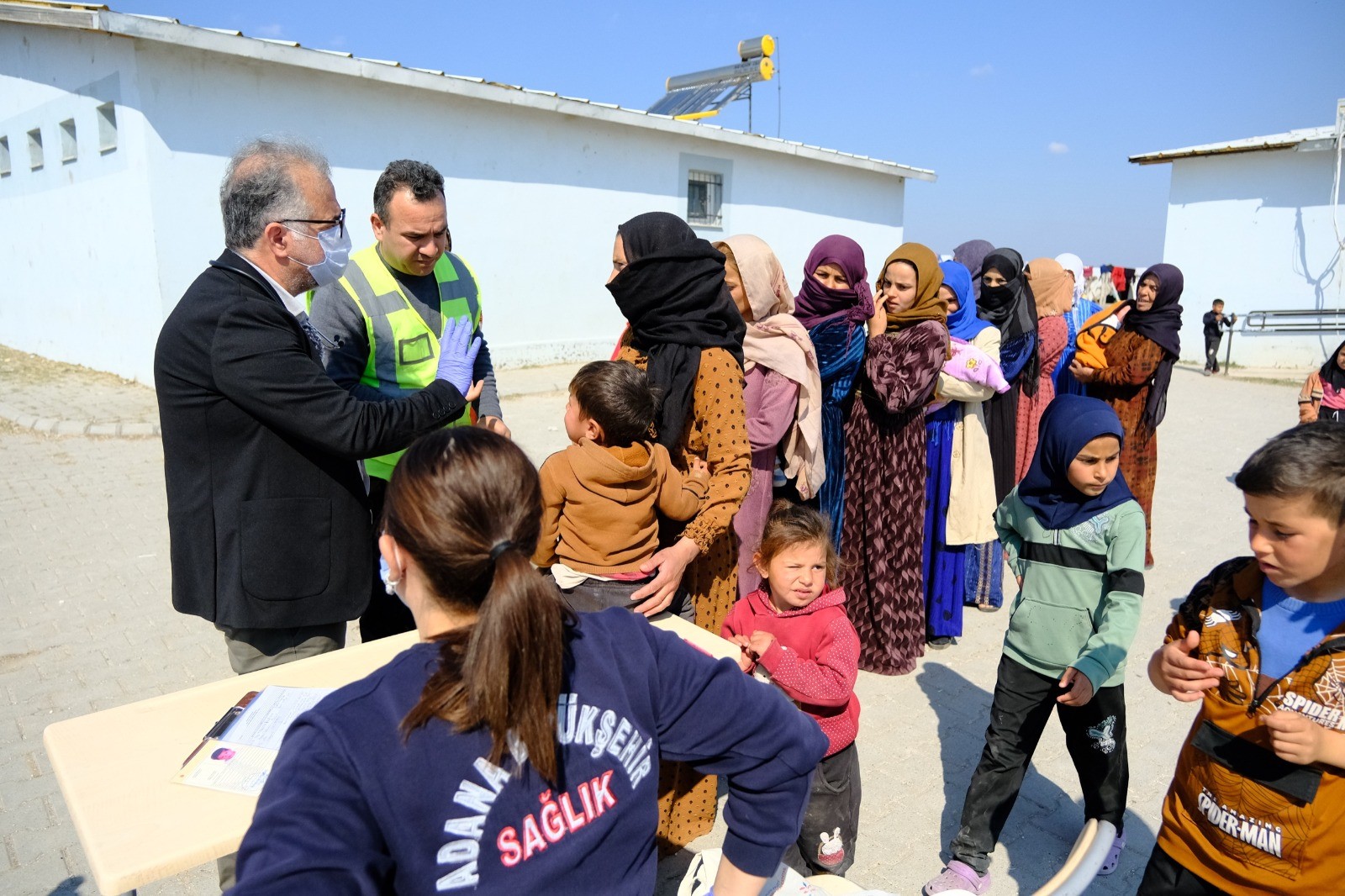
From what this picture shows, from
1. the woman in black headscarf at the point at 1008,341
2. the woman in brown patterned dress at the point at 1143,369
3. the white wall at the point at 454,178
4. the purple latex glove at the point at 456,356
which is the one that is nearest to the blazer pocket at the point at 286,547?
the purple latex glove at the point at 456,356

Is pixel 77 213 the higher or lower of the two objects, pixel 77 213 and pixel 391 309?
the higher

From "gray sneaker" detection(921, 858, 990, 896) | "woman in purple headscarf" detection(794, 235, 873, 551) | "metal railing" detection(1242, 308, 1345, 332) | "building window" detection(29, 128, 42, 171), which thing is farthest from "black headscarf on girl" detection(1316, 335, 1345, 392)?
"building window" detection(29, 128, 42, 171)

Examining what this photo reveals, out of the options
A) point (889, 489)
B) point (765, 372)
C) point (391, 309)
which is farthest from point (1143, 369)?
point (391, 309)

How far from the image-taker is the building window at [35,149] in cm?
1142

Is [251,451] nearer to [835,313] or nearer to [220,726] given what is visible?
[220,726]

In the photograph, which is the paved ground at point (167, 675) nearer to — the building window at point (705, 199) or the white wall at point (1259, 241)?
the building window at point (705, 199)

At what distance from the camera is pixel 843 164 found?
1731cm

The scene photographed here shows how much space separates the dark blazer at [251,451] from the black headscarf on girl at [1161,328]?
15.5ft

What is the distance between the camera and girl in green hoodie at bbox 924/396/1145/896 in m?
2.37

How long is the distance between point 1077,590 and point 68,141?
12.7 m

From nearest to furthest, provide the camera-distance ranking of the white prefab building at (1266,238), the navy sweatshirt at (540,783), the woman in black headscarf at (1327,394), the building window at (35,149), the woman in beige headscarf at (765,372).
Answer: the navy sweatshirt at (540,783), the woman in beige headscarf at (765,372), the woman in black headscarf at (1327,394), the building window at (35,149), the white prefab building at (1266,238)

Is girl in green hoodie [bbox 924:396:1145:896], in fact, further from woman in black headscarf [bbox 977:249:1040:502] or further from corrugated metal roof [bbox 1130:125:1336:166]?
corrugated metal roof [bbox 1130:125:1336:166]

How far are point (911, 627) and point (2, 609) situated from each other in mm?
5003

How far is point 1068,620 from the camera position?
8.20ft
